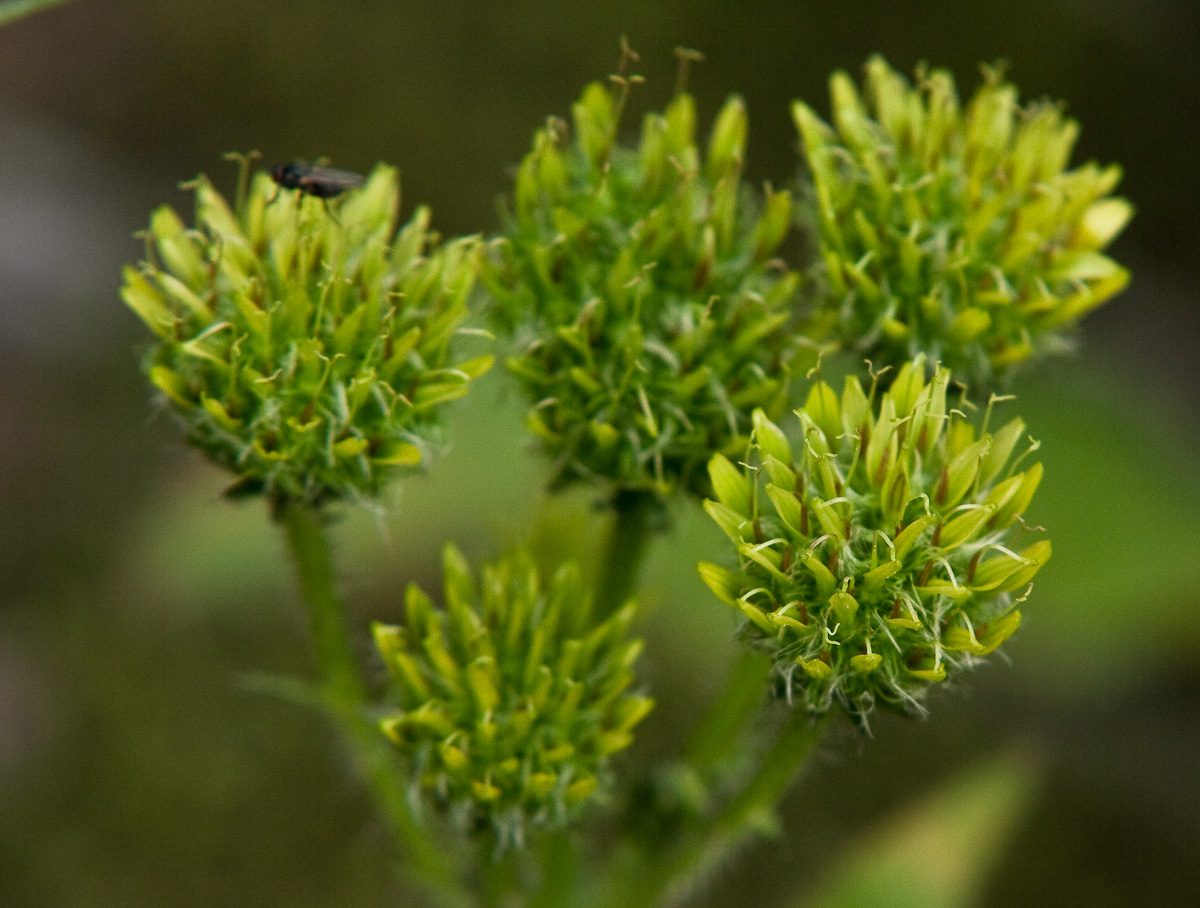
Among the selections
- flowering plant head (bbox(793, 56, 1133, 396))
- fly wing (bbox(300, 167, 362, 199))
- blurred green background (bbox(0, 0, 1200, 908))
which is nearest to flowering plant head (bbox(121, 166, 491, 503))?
fly wing (bbox(300, 167, 362, 199))

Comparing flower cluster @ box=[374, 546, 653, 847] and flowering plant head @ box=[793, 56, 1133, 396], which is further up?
flowering plant head @ box=[793, 56, 1133, 396]

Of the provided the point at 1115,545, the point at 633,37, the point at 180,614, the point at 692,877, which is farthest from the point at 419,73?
the point at 692,877

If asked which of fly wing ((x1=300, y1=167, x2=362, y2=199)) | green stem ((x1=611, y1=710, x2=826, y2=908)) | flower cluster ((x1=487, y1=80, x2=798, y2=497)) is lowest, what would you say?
green stem ((x1=611, y1=710, x2=826, y2=908))

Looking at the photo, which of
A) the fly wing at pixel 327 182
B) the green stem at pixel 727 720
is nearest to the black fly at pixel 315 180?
the fly wing at pixel 327 182

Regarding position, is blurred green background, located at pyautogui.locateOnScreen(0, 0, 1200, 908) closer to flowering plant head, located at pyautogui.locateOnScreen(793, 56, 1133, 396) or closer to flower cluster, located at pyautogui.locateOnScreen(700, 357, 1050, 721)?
flowering plant head, located at pyautogui.locateOnScreen(793, 56, 1133, 396)

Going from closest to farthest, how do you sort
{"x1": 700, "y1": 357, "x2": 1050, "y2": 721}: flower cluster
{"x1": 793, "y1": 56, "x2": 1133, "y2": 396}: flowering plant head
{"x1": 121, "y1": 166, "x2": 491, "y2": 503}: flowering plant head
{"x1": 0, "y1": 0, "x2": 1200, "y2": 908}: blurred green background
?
1. {"x1": 700, "y1": 357, "x2": 1050, "y2": 721}: flower cluster
2. {"x1": 121, "y1": 166, "x2": 491, "y2": 503}: flowering plant head
3. {"x1": 793, "y1": 56, "x2": 1133, "y2": 396}: flowering plant head
4. {"x1": 0, "y1": 0, "x2": 1200, "y2": 908}: blurred green background

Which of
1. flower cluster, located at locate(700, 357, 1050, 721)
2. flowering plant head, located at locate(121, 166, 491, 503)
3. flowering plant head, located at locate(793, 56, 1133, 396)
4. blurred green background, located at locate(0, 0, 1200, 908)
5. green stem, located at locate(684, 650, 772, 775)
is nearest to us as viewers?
flower cluster, located at locate(700, 357, 1050, 721)

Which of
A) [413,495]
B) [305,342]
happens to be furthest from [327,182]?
[413,495]

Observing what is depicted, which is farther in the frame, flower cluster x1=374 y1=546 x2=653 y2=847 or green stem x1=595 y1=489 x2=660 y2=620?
green stem x1=595 y1=489 x2=660 y2=620
